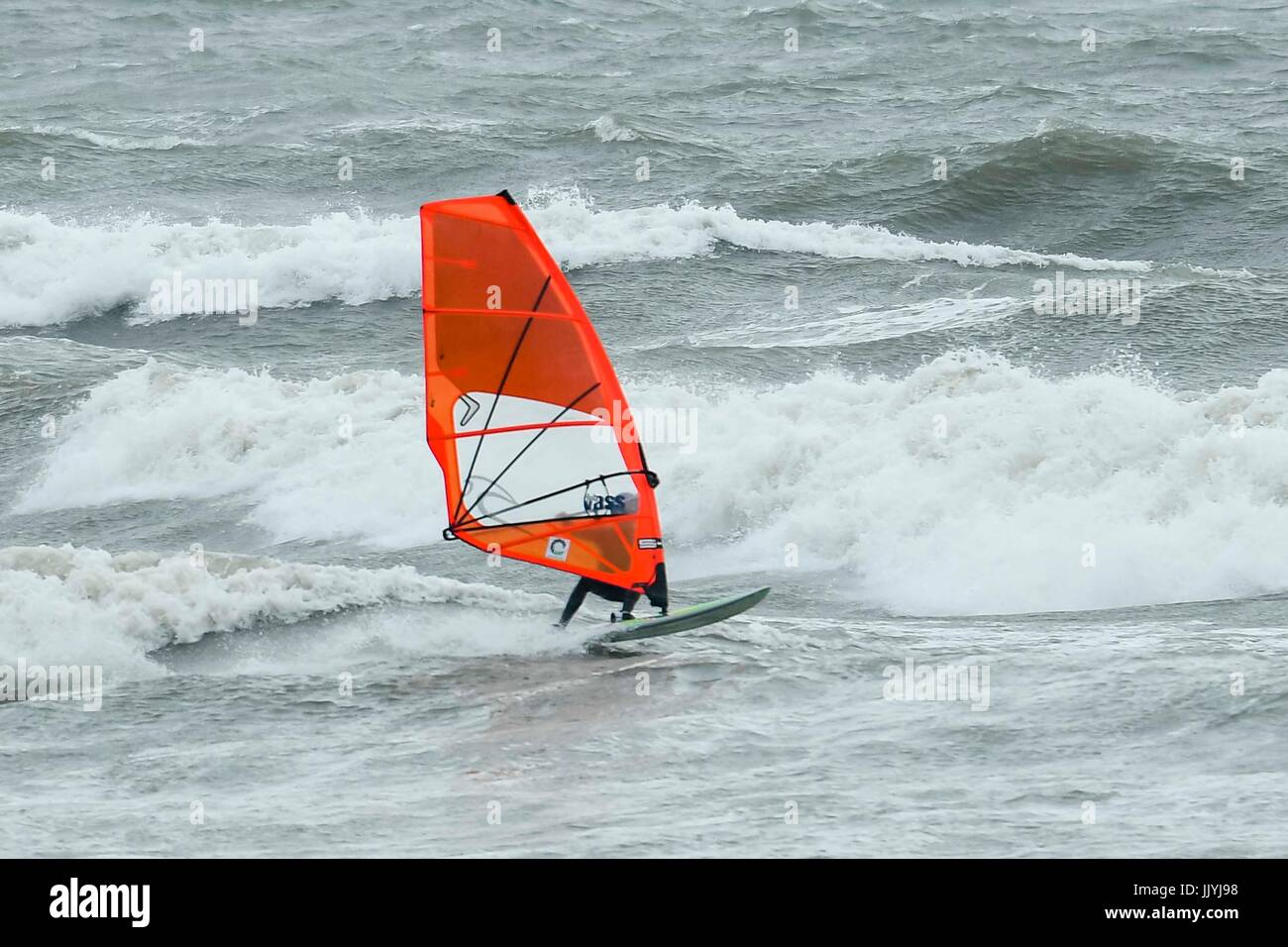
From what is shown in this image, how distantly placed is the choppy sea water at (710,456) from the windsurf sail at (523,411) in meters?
0.61

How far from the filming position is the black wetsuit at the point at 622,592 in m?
9.87

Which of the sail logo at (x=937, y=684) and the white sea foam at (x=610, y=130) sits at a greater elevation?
the white sea foam at (x=610, y=130)

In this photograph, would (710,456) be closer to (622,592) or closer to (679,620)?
(622,592)

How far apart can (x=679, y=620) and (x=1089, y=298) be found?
9.44 m

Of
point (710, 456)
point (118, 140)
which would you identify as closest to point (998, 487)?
point (710, 456)

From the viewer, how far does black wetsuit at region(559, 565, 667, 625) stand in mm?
9867

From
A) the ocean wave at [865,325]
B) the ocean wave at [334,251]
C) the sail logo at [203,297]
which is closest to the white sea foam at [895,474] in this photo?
the ocean wave at [865,325]

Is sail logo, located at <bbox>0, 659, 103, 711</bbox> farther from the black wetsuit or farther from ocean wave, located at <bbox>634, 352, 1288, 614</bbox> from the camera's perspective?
ocean wave, located at <bbox>634, 352, 1288, 614</bbox>

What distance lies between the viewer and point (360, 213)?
23.0 metres

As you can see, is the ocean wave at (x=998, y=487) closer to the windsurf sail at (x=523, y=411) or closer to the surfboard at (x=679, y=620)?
the surfboard at (x=679, y=620)

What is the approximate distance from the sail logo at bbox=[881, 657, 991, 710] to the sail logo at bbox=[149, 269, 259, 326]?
12950mm
